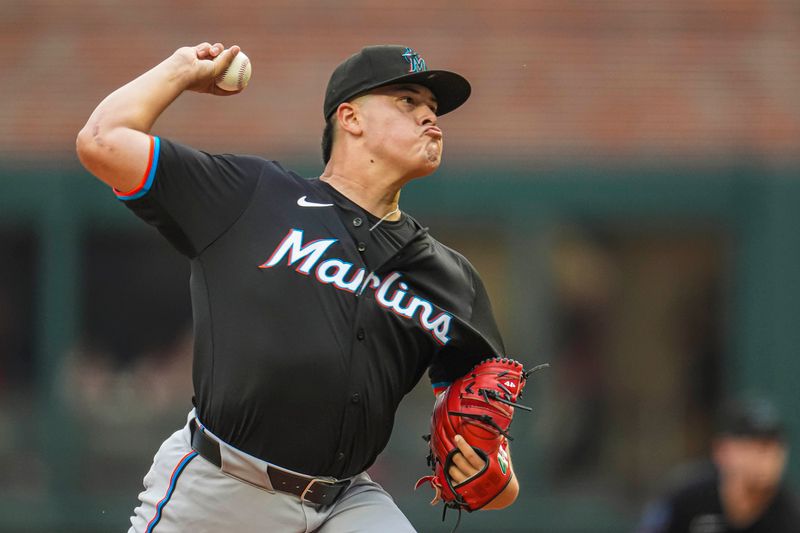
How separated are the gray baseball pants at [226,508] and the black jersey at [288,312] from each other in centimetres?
12

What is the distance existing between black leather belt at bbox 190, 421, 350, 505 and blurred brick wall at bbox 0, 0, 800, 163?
6676mm

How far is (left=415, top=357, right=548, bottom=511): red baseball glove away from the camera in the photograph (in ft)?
13.3

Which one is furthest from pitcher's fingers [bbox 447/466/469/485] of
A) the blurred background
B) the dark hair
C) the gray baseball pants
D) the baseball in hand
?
the blurred background

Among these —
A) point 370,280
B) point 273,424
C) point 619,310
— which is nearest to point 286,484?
point 273,424

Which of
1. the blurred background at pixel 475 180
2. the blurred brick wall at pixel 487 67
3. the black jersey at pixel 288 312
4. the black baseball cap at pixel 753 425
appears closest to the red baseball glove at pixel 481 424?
the black jersey at pixel 288 312

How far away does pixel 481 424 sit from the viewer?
406 cm

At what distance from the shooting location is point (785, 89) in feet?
34.7

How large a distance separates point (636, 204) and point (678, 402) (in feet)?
5.92

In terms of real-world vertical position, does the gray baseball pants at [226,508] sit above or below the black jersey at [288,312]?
below

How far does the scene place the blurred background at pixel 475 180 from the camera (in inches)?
Result: 410

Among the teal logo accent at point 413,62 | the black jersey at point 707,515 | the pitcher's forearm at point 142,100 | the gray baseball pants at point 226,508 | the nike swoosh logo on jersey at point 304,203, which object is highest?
the teal logo accent at point 413,62

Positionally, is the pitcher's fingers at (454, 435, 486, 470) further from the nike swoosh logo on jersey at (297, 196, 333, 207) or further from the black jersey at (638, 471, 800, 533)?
the black jersey at (638, 471, 800, 533)

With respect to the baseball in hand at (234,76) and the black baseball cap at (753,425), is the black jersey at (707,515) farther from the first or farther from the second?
the baseball in hand at (234,76)

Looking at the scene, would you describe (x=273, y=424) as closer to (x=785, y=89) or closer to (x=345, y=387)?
(x=345, y=387)
